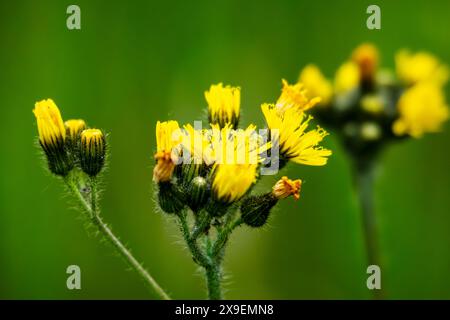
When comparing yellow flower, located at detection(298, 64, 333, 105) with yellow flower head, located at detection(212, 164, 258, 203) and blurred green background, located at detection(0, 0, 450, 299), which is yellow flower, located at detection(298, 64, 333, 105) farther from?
yellow flower head, located at detection(212, 164, 258, 203)

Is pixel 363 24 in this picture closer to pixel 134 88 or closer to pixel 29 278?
pixel 134 88

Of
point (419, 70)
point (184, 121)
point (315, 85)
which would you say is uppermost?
point (419, 70)

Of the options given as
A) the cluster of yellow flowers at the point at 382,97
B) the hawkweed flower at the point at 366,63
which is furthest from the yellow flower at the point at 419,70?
the hawkweed flower at the point at 366,63

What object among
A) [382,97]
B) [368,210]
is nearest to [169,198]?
[368,210]

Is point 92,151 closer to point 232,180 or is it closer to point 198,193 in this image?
point 198,193

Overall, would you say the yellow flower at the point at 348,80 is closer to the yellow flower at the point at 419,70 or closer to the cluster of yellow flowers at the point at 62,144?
the yellow flower at the point at 419,70

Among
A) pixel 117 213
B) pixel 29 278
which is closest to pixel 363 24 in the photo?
→ pixel 117 213
